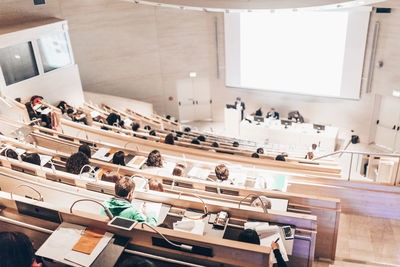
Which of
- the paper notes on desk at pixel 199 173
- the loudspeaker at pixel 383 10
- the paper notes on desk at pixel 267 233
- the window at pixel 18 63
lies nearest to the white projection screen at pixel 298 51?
the loudspeaker at pixel 383 10

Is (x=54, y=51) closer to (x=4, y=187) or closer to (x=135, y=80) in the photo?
(x=135, y=80)

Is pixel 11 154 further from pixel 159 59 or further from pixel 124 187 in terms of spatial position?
pixel 159 59

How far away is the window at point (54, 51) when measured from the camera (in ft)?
37.5

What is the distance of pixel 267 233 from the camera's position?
13.0 feet

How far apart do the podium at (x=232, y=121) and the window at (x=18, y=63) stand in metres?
6.84

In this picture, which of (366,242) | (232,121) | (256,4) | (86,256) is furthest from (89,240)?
(232,121)

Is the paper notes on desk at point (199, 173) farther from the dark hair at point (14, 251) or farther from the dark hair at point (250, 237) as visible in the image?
the dark hair at point (14, 251)

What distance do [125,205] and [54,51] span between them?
958cm

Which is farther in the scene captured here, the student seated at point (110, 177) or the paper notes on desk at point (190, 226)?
the student seated at point (110, 177)

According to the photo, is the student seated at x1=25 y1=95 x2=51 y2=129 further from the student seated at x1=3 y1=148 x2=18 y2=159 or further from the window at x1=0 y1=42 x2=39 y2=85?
the student seated at x1=3 y1=148 x2=18 y2=159

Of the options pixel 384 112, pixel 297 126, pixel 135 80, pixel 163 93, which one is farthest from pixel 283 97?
pixel 135 80

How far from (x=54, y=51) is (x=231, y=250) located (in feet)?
35.0

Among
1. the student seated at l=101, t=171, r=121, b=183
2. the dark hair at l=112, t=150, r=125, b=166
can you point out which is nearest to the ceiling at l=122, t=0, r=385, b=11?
the dark hair at l=112, t=150, r=125, b=166

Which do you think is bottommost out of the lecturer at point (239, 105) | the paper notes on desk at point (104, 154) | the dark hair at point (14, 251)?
the lecturer at point (239, 105)
